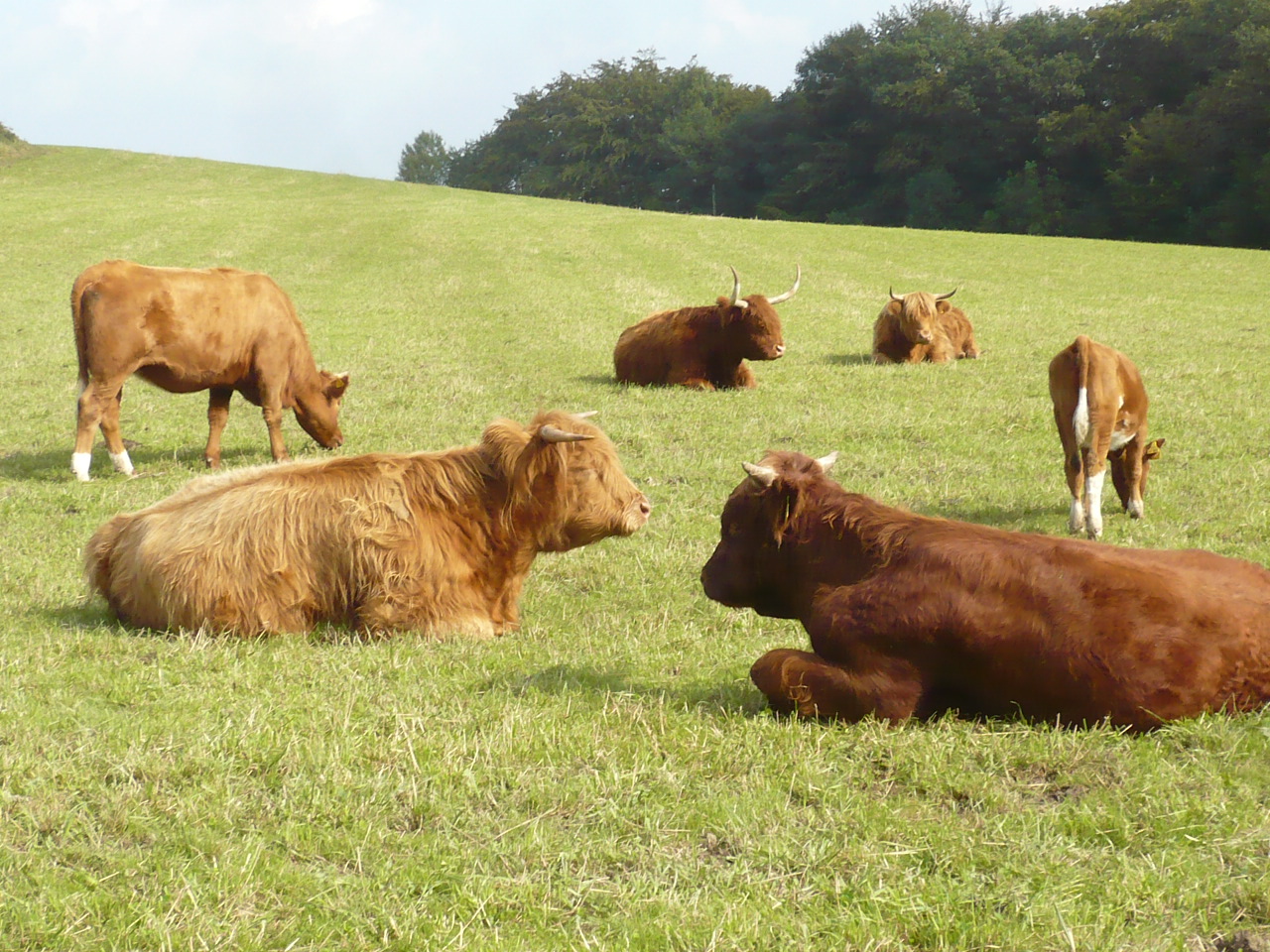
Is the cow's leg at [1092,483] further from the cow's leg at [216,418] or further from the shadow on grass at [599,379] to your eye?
the shadow on grass at [599,379]

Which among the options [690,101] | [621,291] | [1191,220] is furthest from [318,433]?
[690,101]

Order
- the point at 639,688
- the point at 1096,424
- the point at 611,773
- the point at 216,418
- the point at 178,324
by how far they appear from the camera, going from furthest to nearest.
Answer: the point at 216,418
the point at 178,324
the point at 1096,424
the point at 639,688
the point at 611,773

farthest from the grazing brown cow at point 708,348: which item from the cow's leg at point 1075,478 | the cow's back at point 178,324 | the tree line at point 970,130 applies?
the tree line at point 970,130

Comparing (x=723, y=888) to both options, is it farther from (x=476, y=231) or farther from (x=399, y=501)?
(x=476, y=231)

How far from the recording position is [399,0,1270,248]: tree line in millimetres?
55969

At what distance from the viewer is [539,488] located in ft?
24.5

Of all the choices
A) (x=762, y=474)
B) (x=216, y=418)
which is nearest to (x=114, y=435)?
(x=216, y=418)

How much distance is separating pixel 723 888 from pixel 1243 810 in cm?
188

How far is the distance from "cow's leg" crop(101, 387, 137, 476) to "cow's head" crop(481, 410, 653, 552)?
6.14 metres

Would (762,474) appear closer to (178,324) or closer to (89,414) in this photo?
(178,324)

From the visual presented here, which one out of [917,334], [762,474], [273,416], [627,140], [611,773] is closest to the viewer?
[611,773]

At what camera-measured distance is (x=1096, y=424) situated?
9094mm

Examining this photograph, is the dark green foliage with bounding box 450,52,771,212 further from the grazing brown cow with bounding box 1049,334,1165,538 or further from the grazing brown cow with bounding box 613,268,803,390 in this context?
the grazing brown cow with bounding box 1049,334,1165,538

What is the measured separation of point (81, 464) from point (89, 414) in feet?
1.65
